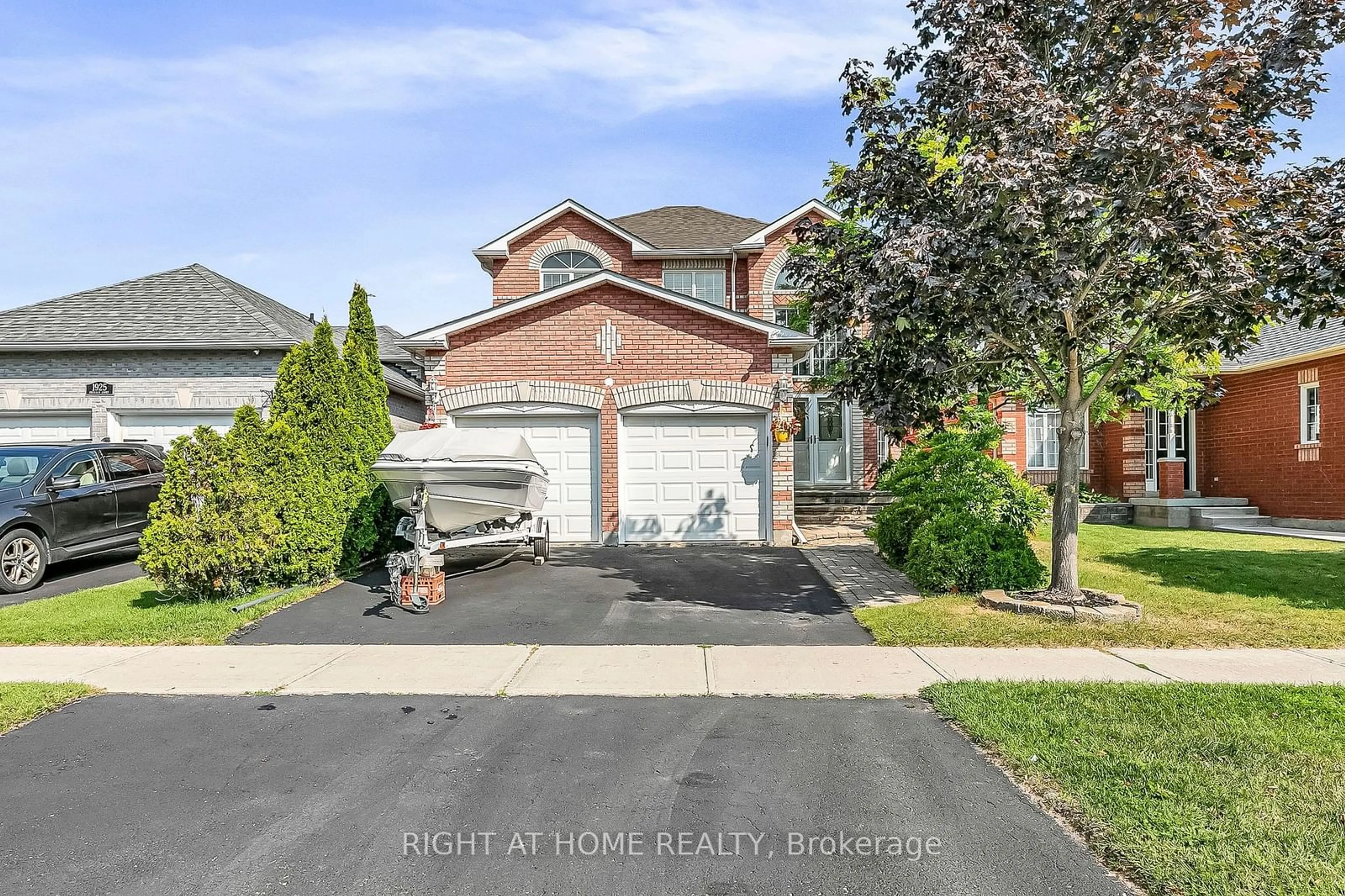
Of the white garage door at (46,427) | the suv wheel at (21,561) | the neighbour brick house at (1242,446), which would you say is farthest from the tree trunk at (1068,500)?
the white garage door at (46,427)

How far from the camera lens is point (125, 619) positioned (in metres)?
7.80

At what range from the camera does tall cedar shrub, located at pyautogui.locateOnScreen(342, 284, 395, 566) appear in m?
10.2

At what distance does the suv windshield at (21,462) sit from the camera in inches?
396

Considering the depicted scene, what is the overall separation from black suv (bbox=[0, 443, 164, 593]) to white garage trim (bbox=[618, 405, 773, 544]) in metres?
6.94

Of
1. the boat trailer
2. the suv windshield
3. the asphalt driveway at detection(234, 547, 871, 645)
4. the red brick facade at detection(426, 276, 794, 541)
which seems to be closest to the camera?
the asphalt driveway at detection(234, 547, 871, 645)

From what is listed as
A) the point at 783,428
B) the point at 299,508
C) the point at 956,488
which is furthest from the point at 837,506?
the point at 299,508

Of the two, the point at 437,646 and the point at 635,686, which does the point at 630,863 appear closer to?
the point at 635,686

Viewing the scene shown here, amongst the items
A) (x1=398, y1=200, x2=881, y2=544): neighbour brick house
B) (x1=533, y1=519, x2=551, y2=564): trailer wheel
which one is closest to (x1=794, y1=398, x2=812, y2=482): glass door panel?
(x1=398, y1=200, x2=881, y2=544): neighbour brick house

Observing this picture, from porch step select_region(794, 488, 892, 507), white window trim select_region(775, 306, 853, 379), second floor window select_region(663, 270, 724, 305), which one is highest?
second floor window select_region(663, 270, 724, 305)

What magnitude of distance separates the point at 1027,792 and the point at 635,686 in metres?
2.73

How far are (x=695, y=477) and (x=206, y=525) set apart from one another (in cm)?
735

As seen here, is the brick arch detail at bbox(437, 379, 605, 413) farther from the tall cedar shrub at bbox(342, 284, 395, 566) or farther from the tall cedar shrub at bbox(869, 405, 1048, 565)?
the tall cedar shrub at bbox(869, 405, 1048, 565)

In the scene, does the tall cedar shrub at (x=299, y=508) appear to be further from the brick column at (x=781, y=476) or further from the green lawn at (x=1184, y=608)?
the brick column at (x=781, y=476)

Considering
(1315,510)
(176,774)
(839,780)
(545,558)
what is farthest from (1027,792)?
(1315,510)
